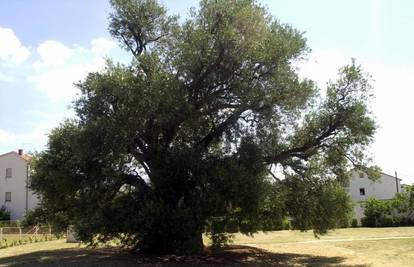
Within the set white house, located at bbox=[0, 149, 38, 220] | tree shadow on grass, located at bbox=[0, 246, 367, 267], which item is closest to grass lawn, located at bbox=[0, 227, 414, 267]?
tree shadow on grass, located at bbox=[0, 246, 367, 267]

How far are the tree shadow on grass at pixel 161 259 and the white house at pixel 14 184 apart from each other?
44.3m

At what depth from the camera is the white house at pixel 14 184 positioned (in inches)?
2640

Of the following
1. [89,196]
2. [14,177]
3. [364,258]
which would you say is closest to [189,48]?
[89,196]

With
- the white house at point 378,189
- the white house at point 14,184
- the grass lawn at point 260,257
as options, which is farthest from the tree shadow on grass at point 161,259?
the white house at point 378,189

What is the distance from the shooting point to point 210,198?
62.6 feet

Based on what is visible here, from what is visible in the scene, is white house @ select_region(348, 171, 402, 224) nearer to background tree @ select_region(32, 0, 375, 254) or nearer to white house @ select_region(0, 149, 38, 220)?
white house @ select_region(0, 149, 38, 220)

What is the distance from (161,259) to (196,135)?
5.71 metres

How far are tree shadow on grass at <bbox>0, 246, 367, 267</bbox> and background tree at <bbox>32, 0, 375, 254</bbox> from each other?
844mm

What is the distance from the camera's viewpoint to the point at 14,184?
6862 cm

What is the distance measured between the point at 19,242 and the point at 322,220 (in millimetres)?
19122

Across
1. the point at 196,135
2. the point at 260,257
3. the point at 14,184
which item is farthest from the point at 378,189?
the point at 196,135

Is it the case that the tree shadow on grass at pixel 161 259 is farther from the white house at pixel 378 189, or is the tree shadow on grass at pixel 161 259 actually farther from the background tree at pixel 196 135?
the white house at pixel 378 189

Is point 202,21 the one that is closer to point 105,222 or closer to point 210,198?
point 210,198

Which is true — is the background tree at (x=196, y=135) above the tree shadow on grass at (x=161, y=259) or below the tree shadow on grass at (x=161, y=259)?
above
